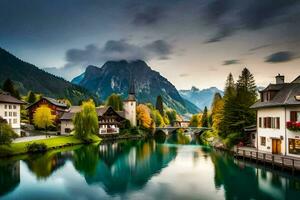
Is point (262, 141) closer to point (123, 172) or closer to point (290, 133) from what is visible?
point (290, 133)

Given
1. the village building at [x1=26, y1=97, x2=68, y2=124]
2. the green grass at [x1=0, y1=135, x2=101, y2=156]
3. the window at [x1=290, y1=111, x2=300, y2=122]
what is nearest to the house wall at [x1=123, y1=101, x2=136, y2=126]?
the village building at [x1=26, y1=97, x2=68, y2=124]

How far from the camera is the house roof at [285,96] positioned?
41922 millimetres

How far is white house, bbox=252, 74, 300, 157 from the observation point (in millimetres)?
41006

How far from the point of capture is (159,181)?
3638cm

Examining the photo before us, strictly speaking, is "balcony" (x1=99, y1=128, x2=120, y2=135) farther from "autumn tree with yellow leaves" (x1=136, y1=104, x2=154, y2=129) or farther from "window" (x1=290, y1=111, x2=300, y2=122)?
"window" (x1=290, y1=111, x2=300, y2=122)

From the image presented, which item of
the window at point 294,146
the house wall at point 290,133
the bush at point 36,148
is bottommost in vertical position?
the bush at point 36,148

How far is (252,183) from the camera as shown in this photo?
3453 cm

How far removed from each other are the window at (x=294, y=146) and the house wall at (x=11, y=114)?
5768 centimetres

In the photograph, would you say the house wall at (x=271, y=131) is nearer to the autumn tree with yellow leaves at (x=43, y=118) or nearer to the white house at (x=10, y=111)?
the white house at (x=10, y=111)

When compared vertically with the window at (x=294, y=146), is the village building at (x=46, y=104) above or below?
above

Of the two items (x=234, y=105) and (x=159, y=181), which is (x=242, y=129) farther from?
(x=159, y=181)

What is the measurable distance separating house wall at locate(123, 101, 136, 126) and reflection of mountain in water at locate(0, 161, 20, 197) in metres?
74.5

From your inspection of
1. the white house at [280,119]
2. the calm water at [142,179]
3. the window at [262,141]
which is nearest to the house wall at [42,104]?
the calm water at [142,179]

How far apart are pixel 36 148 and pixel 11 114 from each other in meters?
21.0
